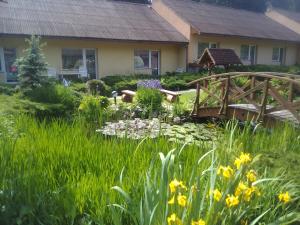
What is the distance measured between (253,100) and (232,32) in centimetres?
1541

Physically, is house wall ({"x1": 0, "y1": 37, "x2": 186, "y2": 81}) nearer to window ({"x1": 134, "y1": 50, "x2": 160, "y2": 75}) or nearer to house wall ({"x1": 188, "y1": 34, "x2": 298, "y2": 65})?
window ({"x1": 134, "y1": 50, "x2": 160, "y2": 75})

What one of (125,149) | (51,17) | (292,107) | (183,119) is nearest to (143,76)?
(51,17)

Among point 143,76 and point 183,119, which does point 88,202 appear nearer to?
point 183,119

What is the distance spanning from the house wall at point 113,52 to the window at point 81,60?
0.28 m

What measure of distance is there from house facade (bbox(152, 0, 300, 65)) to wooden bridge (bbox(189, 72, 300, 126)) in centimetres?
1169

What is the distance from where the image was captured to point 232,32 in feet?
70.6

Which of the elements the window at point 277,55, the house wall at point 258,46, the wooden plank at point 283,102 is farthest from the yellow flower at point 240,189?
the window at point 277,55

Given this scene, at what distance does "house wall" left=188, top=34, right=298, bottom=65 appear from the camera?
65.4 ft

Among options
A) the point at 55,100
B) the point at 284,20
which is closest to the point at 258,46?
the point at 284,20

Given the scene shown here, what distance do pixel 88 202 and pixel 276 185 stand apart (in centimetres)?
158

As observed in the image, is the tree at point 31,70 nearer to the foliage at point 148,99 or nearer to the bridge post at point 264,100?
the foliage at point 148,99

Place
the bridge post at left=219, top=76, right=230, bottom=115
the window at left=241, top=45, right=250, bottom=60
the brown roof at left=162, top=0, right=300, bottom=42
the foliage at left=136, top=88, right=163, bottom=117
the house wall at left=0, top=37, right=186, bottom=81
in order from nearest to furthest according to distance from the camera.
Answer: the bridge post at left=219, top=76, right=230, bottom=115
the foliage at left=136, top=88, right=163, bottom=117
the house wall at left=0, top=37, right=186, bottom=81
the brown roof at left=162, top=0, right=300, bottom=42
the window at left=241, top=45, right=250, bottom=60

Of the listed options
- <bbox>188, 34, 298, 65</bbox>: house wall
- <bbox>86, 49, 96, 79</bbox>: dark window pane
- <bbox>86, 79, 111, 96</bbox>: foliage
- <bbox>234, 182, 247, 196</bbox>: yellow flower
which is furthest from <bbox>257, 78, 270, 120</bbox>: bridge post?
<bbox>188, 34, 298, 65</bbox>: house wall

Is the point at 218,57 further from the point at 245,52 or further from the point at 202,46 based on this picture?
the point at 245,52
